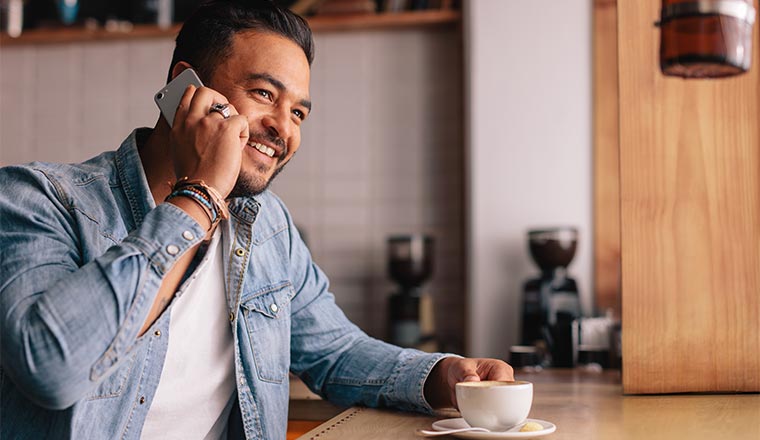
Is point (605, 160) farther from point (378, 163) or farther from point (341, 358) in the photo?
point (341, 358)

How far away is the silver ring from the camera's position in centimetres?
130

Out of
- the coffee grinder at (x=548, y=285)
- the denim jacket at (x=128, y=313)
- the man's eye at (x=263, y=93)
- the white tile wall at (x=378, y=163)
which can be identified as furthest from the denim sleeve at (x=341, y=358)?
the white tile wall at (x=378, y=163)

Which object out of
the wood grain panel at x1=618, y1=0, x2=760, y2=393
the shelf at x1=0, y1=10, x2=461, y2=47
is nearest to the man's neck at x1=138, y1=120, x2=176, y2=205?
the wood grain panel at x1=618, y1=0, x2=760, y2=393

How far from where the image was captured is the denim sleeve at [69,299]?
1.04 m

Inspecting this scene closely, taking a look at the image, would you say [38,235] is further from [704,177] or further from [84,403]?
[704,177]

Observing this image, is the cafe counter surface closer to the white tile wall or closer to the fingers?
the fingers

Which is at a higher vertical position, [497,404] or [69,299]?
[69,299]

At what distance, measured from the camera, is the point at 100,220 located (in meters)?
1.30

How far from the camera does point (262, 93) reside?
1.48 m

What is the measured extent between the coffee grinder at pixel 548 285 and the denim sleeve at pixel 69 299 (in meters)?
2.04

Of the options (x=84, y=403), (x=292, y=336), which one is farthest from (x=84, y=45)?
(x=84, y=403)

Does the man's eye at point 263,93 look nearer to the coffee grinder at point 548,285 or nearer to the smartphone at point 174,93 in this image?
the smartphone at point 174,93

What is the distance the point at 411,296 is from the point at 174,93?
7.03 ft

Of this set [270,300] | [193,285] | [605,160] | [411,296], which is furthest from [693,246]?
[411,296]
